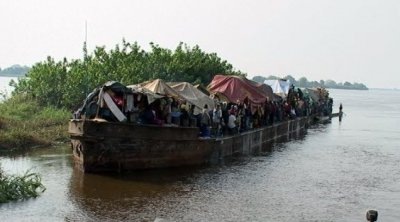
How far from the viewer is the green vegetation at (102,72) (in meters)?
35.2

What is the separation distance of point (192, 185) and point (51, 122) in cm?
1349

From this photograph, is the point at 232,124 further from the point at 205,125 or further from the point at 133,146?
the point at 133,146

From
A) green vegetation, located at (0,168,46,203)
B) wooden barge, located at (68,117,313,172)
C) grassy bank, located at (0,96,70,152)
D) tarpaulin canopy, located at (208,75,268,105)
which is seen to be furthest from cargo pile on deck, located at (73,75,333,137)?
grassy bank, located at (0,96,70,152)

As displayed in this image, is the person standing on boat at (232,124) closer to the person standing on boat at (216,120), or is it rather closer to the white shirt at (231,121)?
the white shirt at (231,121)

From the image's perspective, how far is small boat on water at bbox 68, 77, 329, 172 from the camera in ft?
60.8

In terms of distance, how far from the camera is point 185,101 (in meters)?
22.3

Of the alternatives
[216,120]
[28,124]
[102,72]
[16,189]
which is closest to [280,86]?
[102,72]

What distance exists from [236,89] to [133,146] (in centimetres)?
1024

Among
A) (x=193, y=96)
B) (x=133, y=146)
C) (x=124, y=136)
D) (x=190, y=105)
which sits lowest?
(x=133, y=146)

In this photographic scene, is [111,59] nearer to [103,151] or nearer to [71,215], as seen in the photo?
[103,151]

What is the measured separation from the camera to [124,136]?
61.6 ft

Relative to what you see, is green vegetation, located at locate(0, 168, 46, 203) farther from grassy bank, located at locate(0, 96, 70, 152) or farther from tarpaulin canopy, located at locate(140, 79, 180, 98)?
grassy bank, located at locate(0, 96, 70, 152)

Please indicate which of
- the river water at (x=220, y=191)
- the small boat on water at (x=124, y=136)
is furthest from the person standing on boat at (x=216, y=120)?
the small boat on water at (x=124, y=136)

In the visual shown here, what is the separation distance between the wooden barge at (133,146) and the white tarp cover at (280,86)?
57.8ft
